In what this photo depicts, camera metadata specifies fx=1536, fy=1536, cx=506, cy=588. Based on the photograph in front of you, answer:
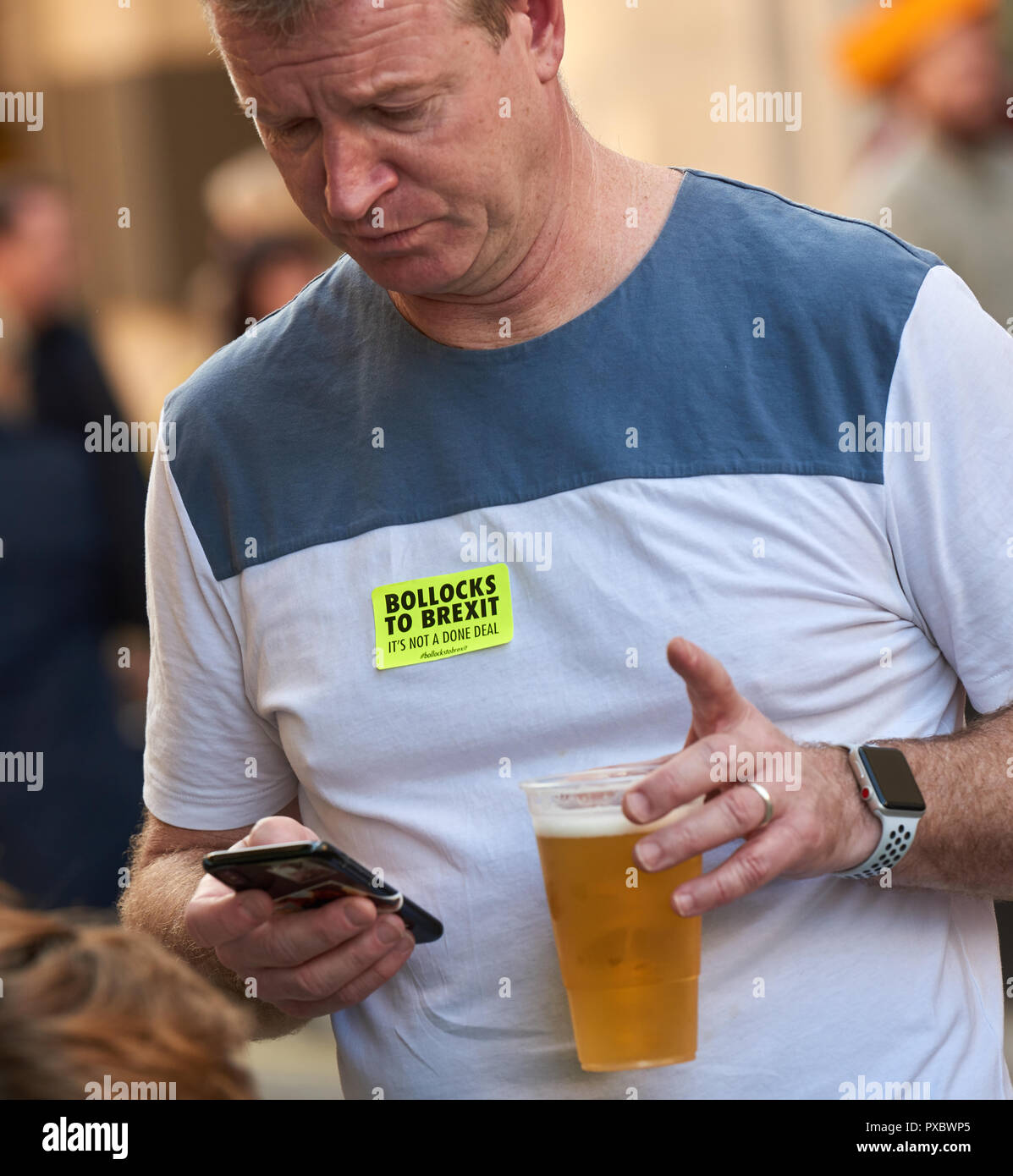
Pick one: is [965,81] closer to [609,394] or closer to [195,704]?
[609,394]

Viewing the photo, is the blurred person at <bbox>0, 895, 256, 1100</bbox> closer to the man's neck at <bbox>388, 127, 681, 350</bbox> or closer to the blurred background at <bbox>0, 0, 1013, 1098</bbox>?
the man's neck at <bbox>388, 127, 681, 350</bbox>

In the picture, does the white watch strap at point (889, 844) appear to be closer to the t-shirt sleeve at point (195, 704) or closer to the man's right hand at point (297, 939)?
the man's right hand at point (297, 939)

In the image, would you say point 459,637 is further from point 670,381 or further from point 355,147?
point 355,147

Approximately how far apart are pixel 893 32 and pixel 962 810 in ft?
10.9

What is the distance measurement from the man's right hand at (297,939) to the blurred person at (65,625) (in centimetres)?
197

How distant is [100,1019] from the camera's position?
961mm

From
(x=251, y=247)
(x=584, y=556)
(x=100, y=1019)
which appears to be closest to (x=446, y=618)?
(x=584, y=556)

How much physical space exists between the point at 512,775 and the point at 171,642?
47 centimetres

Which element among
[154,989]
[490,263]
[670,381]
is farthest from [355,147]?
[154,989]

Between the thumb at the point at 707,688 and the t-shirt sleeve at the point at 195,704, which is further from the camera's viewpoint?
the t-shirt sleeve at the point at 195,704

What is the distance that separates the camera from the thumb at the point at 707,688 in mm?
1250

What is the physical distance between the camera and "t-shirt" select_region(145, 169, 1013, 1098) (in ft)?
5.05

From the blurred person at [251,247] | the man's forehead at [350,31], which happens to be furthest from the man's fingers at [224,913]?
the blurred person at [251,247]

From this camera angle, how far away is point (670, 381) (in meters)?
1.61
